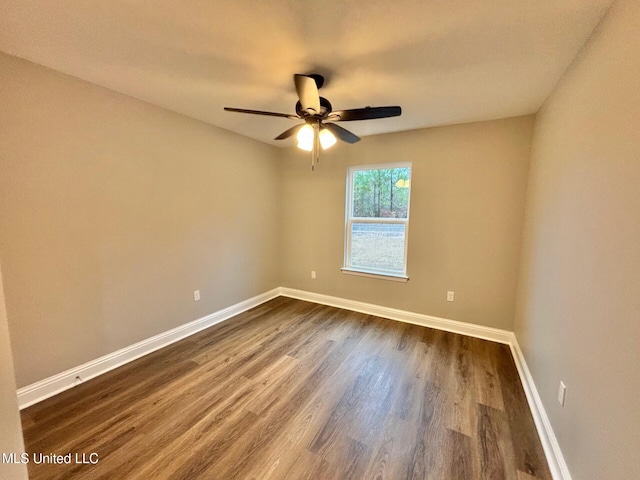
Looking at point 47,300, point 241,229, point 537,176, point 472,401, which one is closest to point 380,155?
point 537,176

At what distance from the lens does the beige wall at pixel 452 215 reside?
8.91ft

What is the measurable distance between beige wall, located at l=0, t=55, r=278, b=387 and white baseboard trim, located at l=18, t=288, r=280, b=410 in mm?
55

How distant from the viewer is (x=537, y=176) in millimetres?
2266

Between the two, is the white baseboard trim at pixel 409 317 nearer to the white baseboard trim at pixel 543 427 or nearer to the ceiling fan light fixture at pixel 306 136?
the white baseboard trim at pixel 543 427

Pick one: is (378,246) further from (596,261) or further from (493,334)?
(596,261)

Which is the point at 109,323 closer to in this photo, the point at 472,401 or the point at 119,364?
the point at 119,364

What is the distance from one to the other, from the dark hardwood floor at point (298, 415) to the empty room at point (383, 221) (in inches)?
0.7

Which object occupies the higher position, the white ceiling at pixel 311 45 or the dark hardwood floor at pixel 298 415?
the white ceiling at pixel 311 45

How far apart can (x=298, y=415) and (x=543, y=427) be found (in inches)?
61.3

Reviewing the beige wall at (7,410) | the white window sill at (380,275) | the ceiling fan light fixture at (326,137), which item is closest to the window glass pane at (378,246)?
the white window sill at (380,275)

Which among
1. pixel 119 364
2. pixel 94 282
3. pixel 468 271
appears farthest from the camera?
pixel 468 271

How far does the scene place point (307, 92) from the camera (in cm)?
168

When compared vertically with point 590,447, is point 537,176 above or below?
above

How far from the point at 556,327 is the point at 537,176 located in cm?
133
